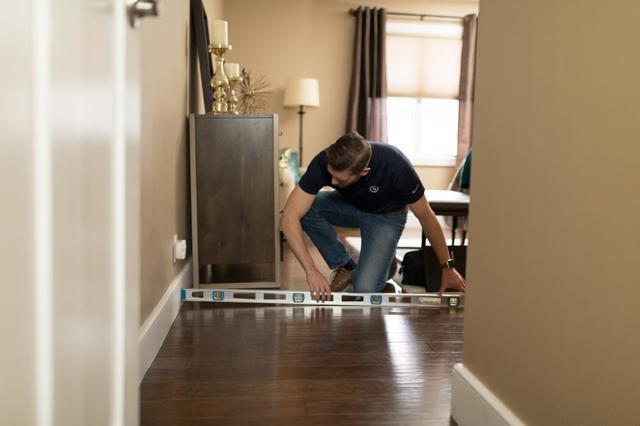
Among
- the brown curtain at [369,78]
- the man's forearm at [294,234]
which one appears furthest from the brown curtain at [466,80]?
the man's forearm at [294,234]

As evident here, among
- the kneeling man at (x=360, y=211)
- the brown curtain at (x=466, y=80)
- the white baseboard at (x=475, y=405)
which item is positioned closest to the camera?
the white baseboard at (x=475, y=405)

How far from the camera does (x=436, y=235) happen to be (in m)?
2.54

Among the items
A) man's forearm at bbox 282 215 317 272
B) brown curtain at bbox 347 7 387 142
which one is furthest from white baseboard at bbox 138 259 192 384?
brown curtain at bbox 347 7 387 142

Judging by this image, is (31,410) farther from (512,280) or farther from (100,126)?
(512,280)

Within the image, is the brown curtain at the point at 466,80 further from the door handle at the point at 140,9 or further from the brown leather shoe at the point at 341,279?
the door handle at the point at 140,9

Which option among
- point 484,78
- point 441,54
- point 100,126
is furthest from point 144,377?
point 441,54

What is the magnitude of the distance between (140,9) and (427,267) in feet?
7.76

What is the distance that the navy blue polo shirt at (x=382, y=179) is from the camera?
7.93 feet

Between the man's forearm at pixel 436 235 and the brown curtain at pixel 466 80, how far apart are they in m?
4.04

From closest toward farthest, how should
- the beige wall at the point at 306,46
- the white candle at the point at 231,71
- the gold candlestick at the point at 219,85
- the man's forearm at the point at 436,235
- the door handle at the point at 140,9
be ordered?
1. the door handle at the point at 140,9
2. the man's forearm at the point at 436,235
3. the gold candlestick at the point at 219,85
4. the white candle at the point at 231,71
5. the beige wall at the point at 306,46

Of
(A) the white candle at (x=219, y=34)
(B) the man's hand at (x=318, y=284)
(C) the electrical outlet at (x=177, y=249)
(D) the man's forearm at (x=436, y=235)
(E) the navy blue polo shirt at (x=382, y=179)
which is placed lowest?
(B) the man's hand at (x=318, y=284)

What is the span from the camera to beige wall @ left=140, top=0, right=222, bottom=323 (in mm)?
1887

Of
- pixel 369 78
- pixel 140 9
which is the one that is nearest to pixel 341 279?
pixel 140 9

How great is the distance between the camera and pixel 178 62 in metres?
2.66
